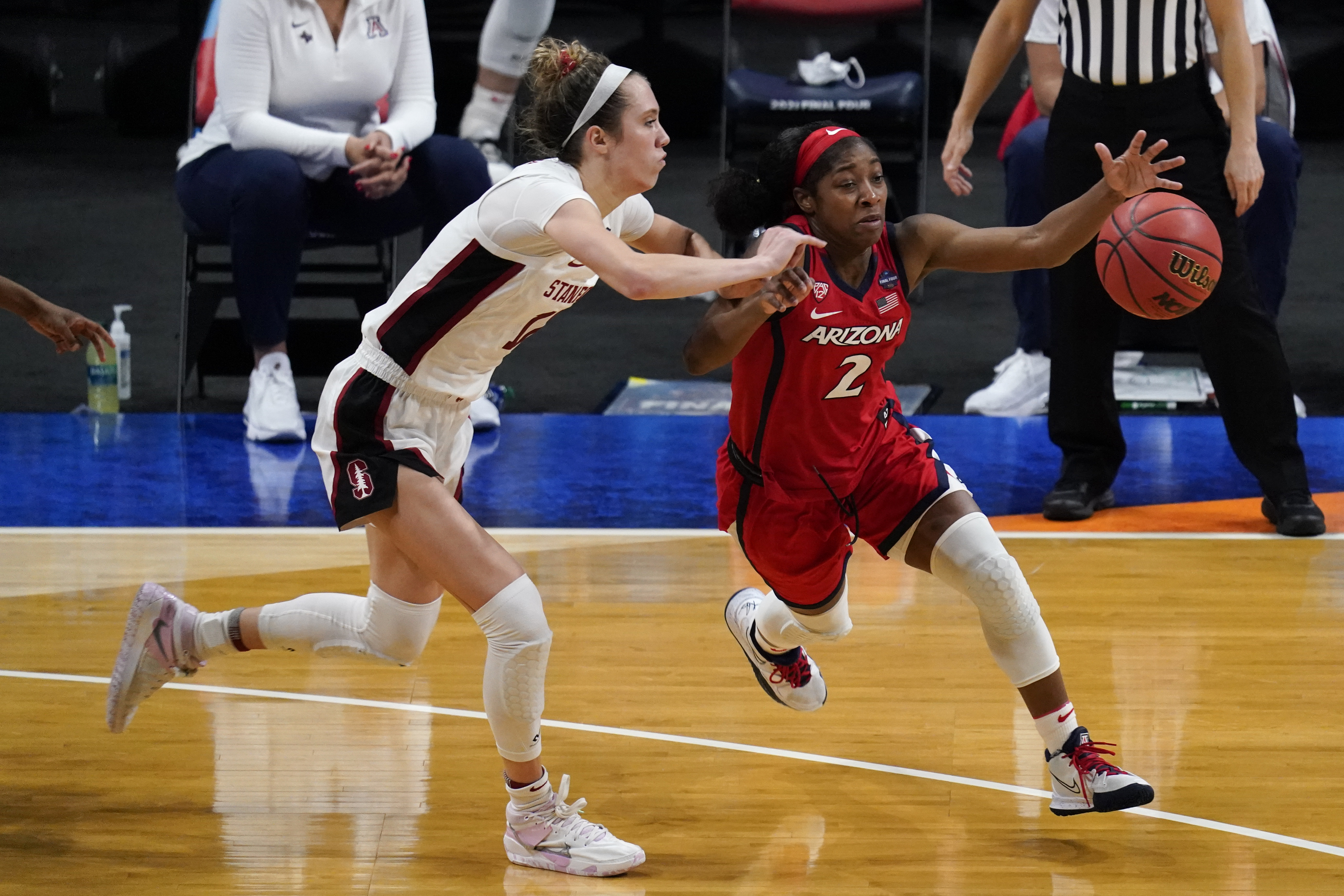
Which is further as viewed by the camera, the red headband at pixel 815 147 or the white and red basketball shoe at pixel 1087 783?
the red headband at pixel 815 147

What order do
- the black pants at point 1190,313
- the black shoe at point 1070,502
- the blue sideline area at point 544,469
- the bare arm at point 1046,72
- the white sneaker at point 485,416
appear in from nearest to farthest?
the black pants at point 1190,313 → the black shoe at point 1070,502 → the blue sideline area at point 544,469 → the bare arm at point 1046,72 → the white sneaker at point 485,416

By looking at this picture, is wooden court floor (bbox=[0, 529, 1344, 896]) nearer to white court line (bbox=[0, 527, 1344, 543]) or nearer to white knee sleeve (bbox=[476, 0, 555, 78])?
white court line (bbox=[0, 527, 1344, 543])

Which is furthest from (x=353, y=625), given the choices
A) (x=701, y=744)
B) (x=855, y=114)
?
(x=855, y=114)

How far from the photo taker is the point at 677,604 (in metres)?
4.71

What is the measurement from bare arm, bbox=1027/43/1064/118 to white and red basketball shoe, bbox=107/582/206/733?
154 inches

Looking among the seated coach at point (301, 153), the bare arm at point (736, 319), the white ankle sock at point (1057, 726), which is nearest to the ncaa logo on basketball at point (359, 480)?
the bare arm at point (736, 319)

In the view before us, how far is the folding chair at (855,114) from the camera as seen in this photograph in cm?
874

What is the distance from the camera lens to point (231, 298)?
7457mm

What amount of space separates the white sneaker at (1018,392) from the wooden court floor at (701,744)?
1.83 metres

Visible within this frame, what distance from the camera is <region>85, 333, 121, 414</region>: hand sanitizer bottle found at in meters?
6.94

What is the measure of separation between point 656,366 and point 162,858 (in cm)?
475

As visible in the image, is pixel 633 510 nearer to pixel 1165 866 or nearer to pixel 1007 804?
pixel 1007 804

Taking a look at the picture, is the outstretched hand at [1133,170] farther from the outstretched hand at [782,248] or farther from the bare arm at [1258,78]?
the bare arm at [1258,78]

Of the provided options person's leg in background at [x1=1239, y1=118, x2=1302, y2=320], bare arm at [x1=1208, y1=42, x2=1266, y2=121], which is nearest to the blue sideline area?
person's leg in background at [x1=1239, y1=118, x2=1302, y2=320]
